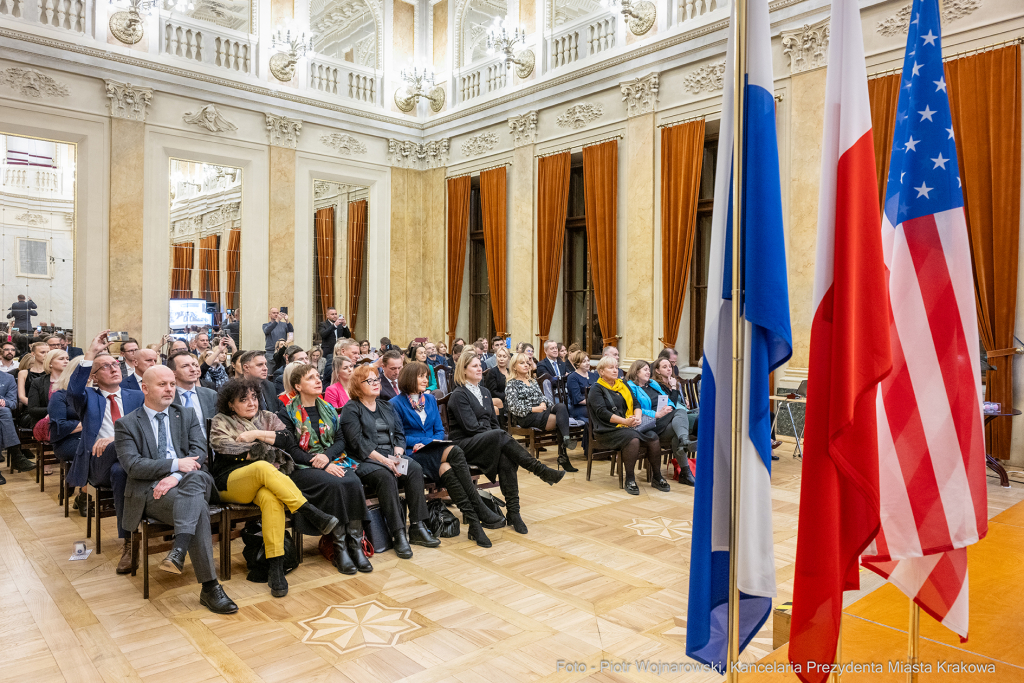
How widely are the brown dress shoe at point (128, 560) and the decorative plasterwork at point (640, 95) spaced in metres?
9.02

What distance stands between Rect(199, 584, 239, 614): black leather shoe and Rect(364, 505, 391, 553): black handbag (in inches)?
40.8

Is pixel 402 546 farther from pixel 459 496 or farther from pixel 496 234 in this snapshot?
pixel 496 234

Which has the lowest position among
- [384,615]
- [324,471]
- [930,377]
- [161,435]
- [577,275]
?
[384,615]

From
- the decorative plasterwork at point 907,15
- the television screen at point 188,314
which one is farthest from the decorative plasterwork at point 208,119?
the decorative plasterwork at point 907,15

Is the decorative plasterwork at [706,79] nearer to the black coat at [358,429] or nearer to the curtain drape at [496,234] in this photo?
the curtain drape at [496,234]

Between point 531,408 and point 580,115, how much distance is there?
633cm

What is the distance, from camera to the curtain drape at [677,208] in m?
9.80

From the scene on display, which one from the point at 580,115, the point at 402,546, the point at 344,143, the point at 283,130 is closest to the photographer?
the point at 402,546

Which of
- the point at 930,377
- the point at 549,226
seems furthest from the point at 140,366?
the point at 549,226

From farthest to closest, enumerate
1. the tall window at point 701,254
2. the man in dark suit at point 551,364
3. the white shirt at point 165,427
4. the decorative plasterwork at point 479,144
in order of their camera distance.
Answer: the decorative plasterwork at point 479,144, the tall window at point 701,254, the man in dark suit at point 551,364, the white shirt at point 165,427

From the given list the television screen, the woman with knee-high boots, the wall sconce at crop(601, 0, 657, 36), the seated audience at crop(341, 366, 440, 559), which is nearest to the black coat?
the seated audience at crop(341, 366, 440, 559)

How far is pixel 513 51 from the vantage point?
40.5 ft

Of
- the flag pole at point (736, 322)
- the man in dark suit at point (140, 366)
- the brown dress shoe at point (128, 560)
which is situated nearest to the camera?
the flag pole at point (736, 322)

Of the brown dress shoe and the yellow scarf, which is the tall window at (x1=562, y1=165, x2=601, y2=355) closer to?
the yellow scarf
